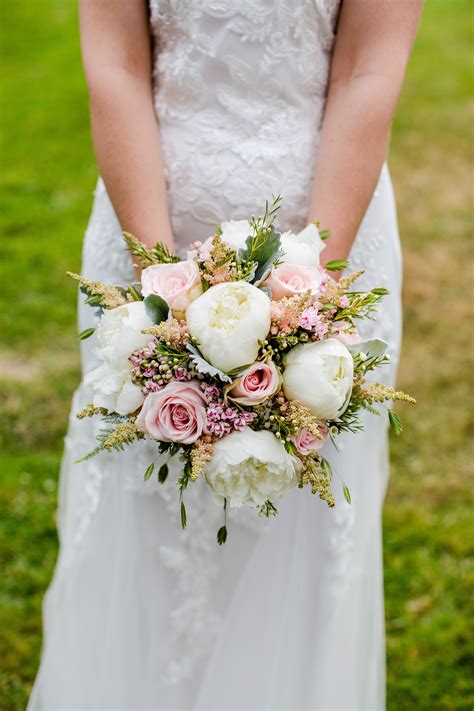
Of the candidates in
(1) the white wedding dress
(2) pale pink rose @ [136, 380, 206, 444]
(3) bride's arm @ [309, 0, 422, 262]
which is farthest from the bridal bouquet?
(1) the white wedding dress

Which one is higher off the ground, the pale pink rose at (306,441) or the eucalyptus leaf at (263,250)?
the eucalyptus leaf at (263,250)

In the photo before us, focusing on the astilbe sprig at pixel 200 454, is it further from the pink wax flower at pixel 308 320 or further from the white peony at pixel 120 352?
the pink wax flower at pixel 308 320

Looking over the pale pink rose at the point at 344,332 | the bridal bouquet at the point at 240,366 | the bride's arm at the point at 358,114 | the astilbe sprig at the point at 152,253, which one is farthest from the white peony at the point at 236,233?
the bride's arm at the point at 358,114

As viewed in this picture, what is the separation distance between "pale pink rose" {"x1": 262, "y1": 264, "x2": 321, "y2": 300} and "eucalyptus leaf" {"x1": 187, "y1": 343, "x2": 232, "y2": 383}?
20 cm

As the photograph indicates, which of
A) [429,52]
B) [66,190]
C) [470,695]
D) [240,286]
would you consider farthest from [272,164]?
[429,52]

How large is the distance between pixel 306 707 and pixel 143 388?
1.41 metres

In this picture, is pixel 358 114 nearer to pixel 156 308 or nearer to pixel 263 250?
pixel 263 250

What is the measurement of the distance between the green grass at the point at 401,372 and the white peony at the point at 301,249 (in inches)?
73.8

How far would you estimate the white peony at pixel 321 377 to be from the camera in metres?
1.50

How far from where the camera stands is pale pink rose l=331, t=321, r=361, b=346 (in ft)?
5.35

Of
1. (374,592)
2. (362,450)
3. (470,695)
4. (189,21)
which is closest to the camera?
(189,21)

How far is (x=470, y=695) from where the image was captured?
2.89 m

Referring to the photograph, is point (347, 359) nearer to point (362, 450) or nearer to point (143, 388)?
point (143, 388)

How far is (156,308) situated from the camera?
5.25 feet
